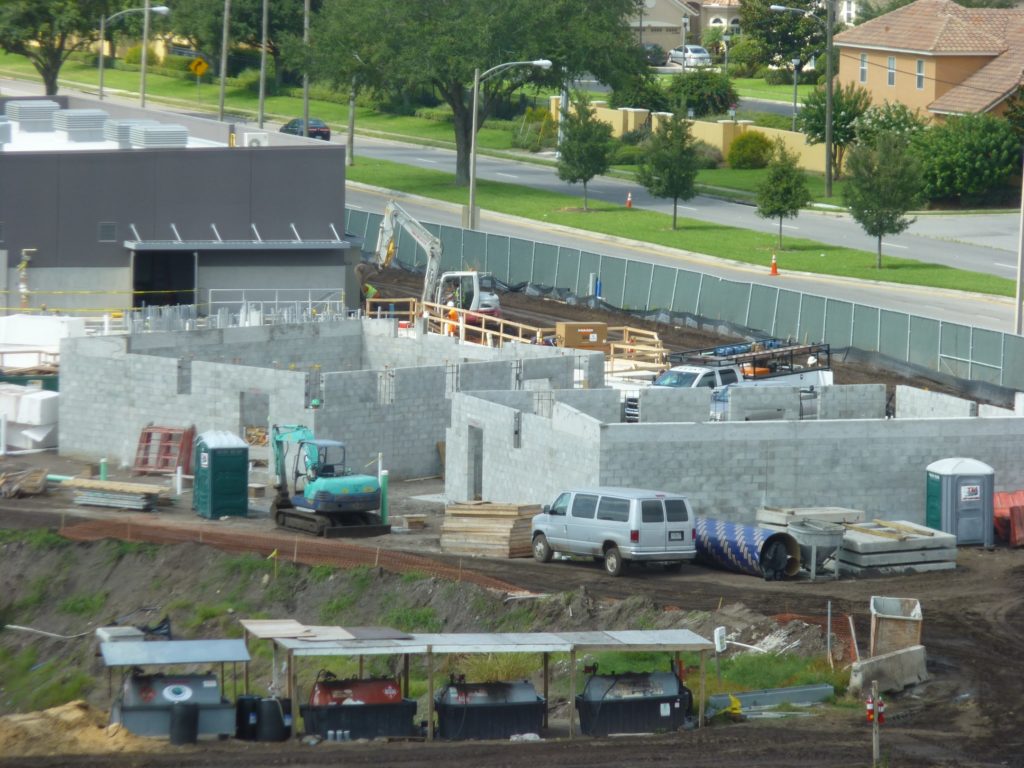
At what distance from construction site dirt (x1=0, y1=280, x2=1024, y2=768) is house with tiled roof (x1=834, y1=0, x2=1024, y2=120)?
51475 millimetres

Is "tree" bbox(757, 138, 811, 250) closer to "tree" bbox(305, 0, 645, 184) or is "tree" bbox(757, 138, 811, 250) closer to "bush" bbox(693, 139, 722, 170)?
"tree" bbox(305, 0, 645, 184)

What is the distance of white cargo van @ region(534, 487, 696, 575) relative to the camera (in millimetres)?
32875

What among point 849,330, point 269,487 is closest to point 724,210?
point 849,330

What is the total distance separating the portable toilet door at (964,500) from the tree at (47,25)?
2884 inches

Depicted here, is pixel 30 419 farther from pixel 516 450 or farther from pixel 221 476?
pixel 516 450

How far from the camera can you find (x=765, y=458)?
1468 inches

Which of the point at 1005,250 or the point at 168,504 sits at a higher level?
the point at 1005,250

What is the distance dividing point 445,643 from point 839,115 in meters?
65.1

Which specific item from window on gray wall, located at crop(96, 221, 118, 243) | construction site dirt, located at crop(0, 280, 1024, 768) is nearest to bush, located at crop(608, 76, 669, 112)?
window on gray wall, located at crop(96, 221, 118, 243)

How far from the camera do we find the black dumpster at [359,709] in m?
23.7

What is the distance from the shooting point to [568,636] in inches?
993

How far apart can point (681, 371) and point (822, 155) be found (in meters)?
45.3

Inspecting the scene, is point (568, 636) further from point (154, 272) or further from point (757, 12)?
point (757, 12)

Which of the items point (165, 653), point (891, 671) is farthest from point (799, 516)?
point (165, 653)
